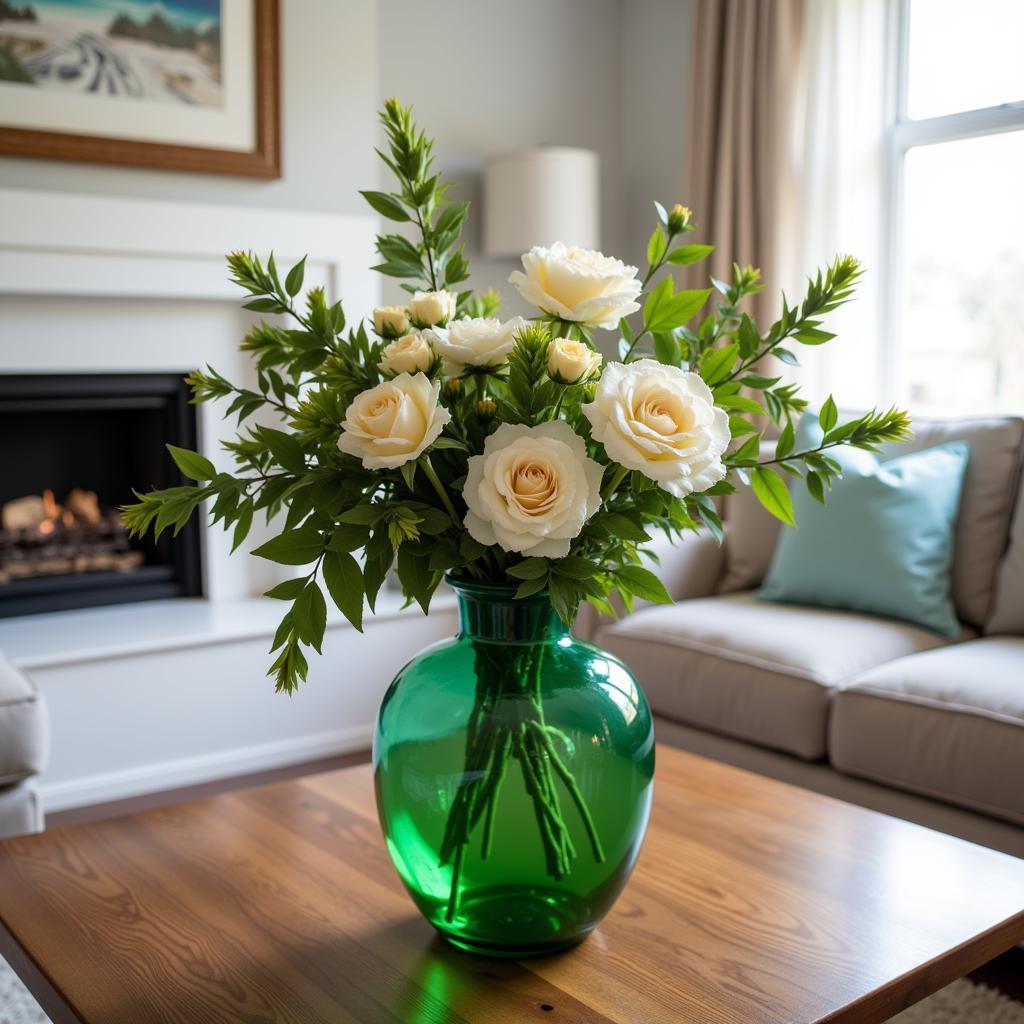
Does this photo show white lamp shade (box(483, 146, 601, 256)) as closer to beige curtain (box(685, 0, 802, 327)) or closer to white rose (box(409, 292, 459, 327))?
beige curtain (box(685, 0, 802, 327))

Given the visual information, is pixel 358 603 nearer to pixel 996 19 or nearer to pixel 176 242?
pixel 176 242

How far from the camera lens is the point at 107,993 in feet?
3.77

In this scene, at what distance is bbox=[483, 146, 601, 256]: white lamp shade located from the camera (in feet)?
12.3

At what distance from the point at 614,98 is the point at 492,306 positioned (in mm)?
3428

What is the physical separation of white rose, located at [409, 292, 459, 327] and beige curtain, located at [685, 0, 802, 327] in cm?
273

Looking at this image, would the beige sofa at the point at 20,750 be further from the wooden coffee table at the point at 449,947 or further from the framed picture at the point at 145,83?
the framed picture at the point at 145,83

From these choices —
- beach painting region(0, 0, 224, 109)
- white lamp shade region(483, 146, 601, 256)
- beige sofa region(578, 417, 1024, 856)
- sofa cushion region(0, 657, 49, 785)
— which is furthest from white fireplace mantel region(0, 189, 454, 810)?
beige sofa region(578, 417, 1024, 856)

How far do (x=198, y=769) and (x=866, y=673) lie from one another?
66.2 inches

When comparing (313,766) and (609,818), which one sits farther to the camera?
(313,766)

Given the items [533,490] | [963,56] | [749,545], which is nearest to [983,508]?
[749,545]

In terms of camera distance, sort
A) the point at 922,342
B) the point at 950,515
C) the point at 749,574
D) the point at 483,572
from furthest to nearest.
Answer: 1. the point at 922,342
2. the point at 749,574
3. the point at 950,515
4. the point at 483,572

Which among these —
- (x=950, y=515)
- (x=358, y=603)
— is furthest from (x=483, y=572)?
(x=950, y=515)

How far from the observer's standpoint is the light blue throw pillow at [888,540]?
2.62m

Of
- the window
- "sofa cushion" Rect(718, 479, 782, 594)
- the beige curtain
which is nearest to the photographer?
"sofa cushion" Rect(718, 479, 782, 594)
